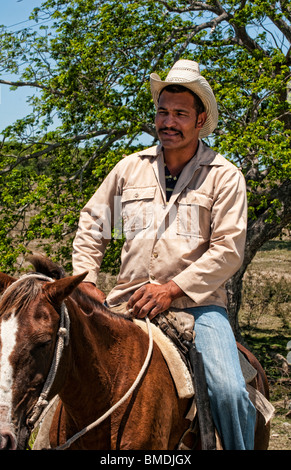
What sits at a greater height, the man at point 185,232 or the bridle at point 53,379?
the man at point 185,232

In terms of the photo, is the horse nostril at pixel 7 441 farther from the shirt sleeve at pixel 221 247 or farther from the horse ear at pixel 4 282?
the shirt sleeve at pixel 221 247

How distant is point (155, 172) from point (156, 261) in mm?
606

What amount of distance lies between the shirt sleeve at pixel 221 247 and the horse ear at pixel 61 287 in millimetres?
949

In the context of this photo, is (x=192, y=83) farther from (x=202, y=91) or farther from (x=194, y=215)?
(x=194, y=215)

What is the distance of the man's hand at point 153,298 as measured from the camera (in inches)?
135

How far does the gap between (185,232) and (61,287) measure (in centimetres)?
120

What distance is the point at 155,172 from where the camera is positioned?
3.84m

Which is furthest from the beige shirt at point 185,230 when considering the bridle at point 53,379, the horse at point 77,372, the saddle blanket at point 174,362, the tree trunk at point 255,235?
the tree trunk at point 255,235

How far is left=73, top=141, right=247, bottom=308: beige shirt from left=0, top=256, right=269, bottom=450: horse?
37 cm

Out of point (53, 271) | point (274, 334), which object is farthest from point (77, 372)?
point (274, 334)
